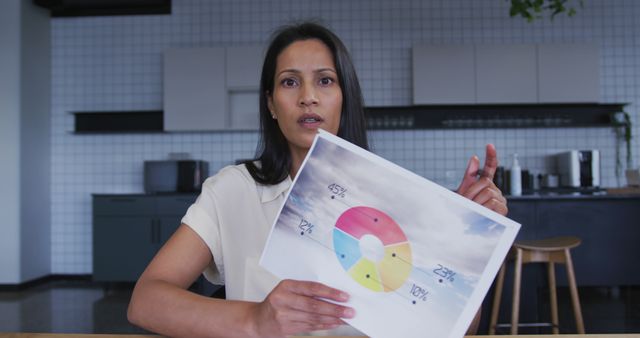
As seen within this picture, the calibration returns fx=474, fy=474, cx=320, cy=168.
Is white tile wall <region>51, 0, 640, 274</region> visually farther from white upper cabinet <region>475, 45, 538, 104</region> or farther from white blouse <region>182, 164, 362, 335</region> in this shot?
white blouse <region>182, 164, 362, 335</region>

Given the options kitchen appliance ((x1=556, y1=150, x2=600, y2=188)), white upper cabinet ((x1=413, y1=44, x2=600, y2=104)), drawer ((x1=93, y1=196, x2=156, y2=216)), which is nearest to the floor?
drawer ((x1=93, y1=196, x2=156, y2=216))

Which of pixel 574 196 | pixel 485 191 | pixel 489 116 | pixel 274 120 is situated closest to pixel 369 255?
pixel 485 191

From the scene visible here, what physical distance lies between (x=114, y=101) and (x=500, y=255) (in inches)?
195

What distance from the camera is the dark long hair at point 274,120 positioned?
1.05 metres

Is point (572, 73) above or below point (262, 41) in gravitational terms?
below

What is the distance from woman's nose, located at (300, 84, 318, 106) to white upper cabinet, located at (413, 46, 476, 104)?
11.6ft

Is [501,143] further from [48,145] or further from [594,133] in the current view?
[48,145]

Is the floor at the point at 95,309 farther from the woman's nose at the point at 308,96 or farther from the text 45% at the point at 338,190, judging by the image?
the text 45% at the point at 338,190

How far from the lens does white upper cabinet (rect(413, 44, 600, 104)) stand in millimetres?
4289

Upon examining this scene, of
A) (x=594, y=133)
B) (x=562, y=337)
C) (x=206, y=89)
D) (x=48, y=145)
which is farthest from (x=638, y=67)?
(x=48, y=145)

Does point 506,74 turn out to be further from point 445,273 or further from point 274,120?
point 445,273

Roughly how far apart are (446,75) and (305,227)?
4.00 meters

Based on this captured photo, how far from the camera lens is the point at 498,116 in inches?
178

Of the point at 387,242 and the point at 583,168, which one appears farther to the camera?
the point at 583,168
